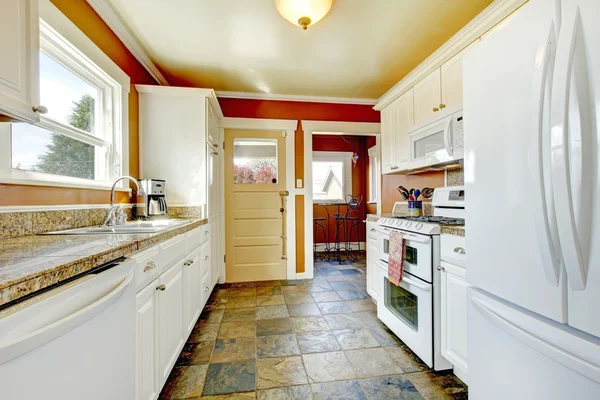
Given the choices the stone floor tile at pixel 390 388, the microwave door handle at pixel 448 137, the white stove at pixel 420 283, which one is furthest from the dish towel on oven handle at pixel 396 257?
the microwave door handle at pixel 448 137

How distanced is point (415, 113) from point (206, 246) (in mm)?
2383

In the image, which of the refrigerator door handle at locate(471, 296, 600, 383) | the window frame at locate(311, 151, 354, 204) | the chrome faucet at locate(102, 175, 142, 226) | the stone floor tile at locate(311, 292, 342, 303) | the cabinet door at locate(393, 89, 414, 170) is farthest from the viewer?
the window frame at locate(311, 151, 354, 204)

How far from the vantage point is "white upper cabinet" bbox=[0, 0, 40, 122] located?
87 cm

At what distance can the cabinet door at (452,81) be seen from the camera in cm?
182

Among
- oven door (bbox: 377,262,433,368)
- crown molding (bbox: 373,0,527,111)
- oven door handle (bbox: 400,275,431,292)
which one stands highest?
crown molding (bbox: 373,0,527,111)

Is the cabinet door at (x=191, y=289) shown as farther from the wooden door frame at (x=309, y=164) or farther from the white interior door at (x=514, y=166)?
the white interior door at (x=514, y=166)

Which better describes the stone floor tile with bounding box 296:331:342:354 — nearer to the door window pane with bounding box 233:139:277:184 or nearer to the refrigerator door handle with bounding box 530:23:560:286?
the refrigerator door handle with bounding box 530:23:560:286

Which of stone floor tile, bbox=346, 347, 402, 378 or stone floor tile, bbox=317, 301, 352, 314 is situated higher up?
stone floor tile, bbox=317, 301, 352, 314

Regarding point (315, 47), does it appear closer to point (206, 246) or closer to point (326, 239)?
point (206, 246)

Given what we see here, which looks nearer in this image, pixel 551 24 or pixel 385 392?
pixel 551 24

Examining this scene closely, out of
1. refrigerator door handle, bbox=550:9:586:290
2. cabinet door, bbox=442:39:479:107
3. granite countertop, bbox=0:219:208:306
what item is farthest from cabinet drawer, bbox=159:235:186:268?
cabinet door, bbox=442:39:479:107

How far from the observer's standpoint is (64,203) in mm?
1491

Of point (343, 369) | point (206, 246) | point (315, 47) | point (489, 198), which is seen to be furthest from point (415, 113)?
point (206, 246)

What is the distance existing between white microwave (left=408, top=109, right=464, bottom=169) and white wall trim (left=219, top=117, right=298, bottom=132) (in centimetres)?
161
